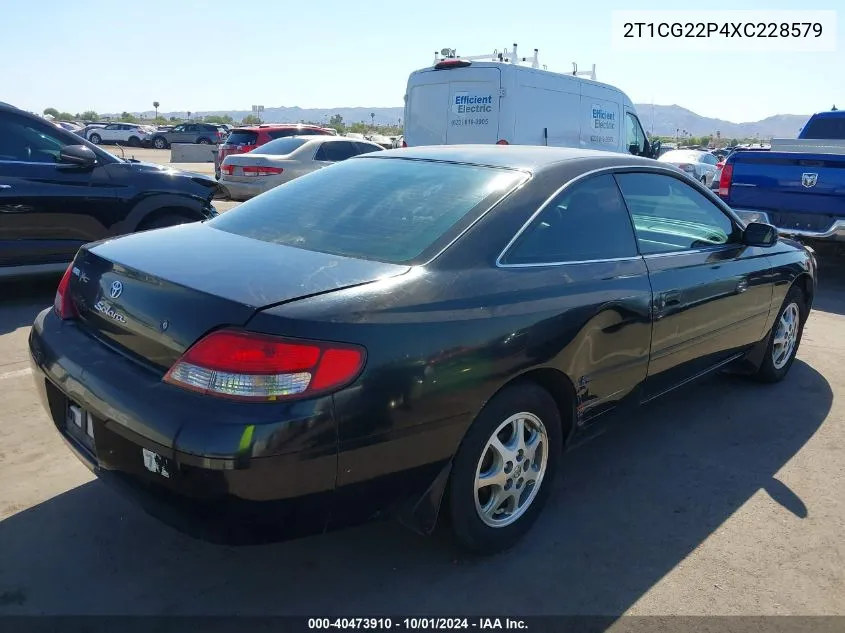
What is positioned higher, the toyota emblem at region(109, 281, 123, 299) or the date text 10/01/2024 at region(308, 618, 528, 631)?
the toyota emblem at region(109, 281, 123, 299)

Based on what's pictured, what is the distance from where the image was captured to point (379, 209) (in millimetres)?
2965

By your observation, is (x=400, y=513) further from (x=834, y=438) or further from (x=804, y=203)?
(x=804, y=203)

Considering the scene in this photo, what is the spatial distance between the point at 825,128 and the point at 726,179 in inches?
162

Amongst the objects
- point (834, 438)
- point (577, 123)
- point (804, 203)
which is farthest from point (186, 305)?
point (577, 123)

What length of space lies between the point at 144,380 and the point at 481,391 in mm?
1108

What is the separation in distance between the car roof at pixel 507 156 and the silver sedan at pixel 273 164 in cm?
809

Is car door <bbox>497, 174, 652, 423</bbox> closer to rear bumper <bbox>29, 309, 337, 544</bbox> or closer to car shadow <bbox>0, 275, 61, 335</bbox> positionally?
rear bumper <bbox>29, 309, 337, 544</bbox>

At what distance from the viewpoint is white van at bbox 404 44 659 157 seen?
9484mm

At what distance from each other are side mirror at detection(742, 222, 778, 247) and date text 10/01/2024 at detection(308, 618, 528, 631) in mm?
2706

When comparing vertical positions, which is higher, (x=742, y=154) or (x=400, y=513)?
(x=742, y=154)

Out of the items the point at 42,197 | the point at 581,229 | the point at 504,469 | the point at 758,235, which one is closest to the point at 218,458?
the point at 504,469

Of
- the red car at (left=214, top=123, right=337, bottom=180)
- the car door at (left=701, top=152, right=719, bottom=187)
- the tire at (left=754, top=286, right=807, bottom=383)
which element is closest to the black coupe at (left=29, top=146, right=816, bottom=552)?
the tire at (left=754, top=286, right=807, bottom=383)

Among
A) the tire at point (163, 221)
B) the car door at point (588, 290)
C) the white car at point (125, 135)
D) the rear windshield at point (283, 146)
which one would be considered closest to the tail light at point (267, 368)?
the car door at point (588, 290)

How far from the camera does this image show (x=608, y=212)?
10.7ft
